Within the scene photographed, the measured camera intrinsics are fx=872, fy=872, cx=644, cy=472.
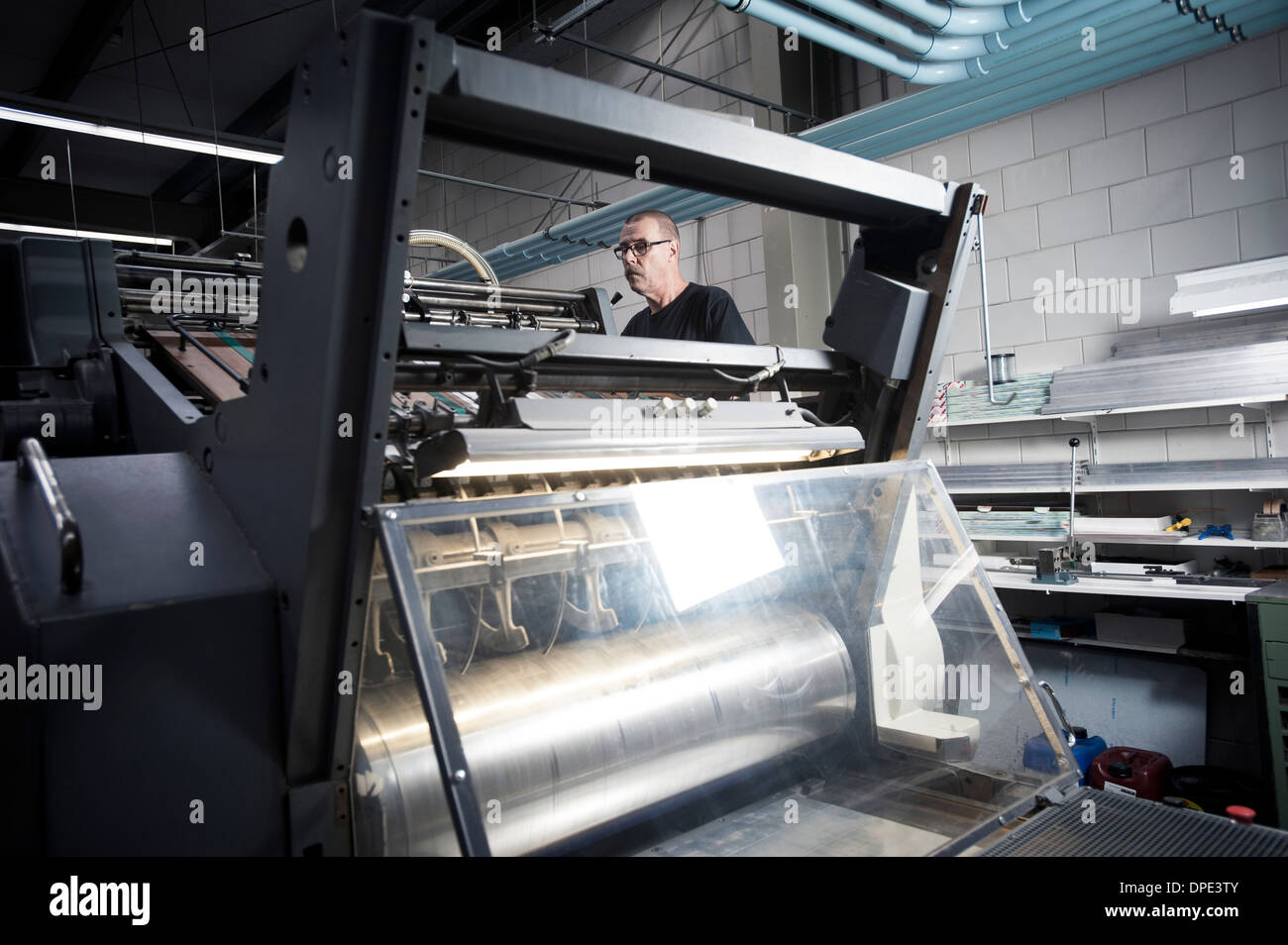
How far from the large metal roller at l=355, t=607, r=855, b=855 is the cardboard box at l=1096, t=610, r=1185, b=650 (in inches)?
109

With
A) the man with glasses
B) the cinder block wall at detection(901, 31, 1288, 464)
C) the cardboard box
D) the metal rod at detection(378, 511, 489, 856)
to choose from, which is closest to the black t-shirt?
the man with glasses

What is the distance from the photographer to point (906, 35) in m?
3.75

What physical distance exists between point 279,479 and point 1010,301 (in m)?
4.28

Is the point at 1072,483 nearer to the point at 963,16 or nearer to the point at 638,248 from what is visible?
the point at 963,16

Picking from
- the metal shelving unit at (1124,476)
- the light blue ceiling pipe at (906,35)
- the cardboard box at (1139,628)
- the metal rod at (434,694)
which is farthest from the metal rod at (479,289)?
the cardboard box at (1139,628)

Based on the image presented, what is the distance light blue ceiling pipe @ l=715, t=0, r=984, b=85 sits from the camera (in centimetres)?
369

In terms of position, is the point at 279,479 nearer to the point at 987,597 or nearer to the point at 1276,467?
the point at 987,597

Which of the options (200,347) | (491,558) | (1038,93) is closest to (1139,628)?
(1038,93)

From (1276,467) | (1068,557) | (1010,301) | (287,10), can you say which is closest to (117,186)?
(287,10)

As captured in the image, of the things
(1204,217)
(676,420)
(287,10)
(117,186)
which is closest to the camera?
(676,420)

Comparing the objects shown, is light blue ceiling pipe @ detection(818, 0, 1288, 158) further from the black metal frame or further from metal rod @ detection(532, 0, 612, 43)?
the black metal frame

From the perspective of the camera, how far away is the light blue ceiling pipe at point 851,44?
12.1ft

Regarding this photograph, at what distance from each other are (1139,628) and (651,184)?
4.40m

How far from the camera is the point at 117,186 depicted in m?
9.79
